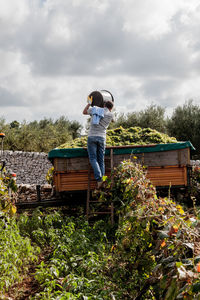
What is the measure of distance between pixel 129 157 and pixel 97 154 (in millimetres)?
734

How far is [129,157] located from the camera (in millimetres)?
6727

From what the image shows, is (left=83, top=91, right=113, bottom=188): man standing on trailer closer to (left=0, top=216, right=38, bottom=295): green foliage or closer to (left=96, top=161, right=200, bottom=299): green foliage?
(left=96, top=161, right=200, bottom=299): green foliage

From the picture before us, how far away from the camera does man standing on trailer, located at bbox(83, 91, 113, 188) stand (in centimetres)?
618

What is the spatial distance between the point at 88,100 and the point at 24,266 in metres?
3.75

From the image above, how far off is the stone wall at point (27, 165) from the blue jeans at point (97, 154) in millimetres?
11256

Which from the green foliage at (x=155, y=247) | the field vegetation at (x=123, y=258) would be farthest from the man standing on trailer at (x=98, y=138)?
the field vegetation at (x=123, y=258)

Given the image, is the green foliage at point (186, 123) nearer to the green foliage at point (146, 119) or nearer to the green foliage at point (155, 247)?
the green foliage at point (146, 119)

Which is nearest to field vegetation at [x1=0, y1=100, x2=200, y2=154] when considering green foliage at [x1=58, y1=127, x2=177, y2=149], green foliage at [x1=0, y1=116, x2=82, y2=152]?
green foliage at [x1=0, y1=116, x2=82, y2=152]

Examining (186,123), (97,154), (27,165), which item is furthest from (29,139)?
(97,154)

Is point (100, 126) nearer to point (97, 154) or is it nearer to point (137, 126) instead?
point (97, 154)

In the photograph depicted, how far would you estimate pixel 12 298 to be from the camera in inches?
134

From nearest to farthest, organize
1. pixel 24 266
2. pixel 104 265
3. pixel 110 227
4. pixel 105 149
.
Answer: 1. pixel 104 265
2. pixel 24 266
3. pixel 110 227
4. pixel 105 149

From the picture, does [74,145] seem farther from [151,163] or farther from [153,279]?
[153,279]

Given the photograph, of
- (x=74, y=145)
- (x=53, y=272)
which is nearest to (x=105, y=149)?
(x=74, y=145)
